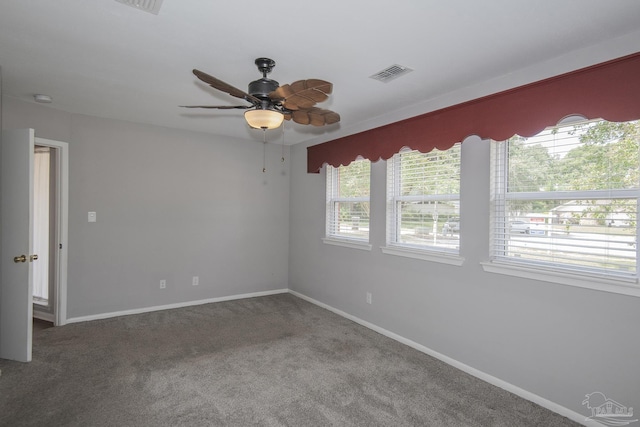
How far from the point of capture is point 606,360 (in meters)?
2.14

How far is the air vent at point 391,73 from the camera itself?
2.54 m

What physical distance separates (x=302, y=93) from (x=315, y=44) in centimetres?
54

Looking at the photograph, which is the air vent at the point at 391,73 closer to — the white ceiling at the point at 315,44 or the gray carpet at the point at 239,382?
the white ceiling at the point at 315,44

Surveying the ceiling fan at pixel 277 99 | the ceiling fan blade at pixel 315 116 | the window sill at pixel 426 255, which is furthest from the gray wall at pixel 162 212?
the ceiling fan blade at pixel 315 116

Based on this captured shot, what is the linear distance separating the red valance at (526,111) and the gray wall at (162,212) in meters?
2.17

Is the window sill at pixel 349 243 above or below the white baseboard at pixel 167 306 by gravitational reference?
above

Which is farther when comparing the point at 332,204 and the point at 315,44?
the point at 332,204

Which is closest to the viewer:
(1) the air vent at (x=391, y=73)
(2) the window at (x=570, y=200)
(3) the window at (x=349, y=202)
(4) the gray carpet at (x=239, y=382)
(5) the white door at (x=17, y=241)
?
(2) the window at (x=570, y=200)

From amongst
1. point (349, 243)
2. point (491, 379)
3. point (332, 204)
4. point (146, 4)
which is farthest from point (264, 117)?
point (332, 204)

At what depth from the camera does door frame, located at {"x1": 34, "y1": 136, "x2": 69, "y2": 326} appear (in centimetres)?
381

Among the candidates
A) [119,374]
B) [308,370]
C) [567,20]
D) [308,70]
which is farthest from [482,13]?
[119,374]

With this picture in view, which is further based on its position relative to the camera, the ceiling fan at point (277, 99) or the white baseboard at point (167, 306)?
the white baseboard at point (167, 306)

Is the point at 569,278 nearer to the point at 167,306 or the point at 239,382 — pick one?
the point at 239,382

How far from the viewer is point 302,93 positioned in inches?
74.1
